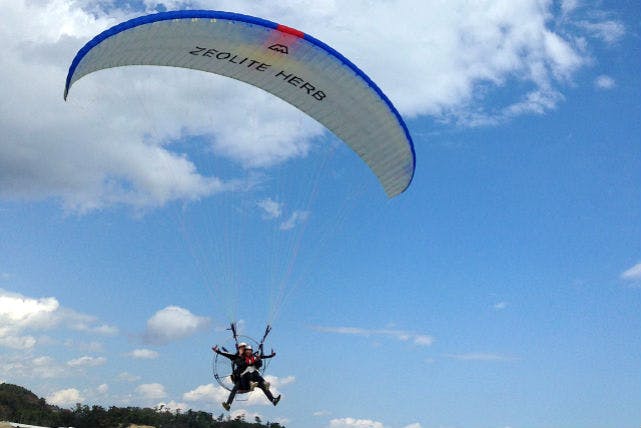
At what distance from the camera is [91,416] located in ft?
132

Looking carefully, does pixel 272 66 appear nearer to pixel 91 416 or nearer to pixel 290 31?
pixel 290 31

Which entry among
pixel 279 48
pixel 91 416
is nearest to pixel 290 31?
pixel 279 48

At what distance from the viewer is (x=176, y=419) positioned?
52812 mm

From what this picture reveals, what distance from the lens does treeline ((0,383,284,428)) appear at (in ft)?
130

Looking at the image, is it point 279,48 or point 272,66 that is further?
point 272,66

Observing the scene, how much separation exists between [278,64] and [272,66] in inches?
7.2

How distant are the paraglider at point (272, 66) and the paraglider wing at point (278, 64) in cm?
2

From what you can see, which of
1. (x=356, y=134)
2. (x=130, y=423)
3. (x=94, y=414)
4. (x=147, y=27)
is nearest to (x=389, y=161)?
(x=356, y=134)

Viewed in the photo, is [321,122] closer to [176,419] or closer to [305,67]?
[305,67]

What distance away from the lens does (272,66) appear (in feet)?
53.8

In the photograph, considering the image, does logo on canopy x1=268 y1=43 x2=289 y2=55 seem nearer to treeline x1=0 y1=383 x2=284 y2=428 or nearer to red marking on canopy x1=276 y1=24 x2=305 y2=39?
red marking on canopy x1=276 y1=24 x2=305 y2=39

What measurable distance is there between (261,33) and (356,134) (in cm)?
381

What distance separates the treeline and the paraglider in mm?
26849

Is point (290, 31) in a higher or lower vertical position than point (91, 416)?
higher
